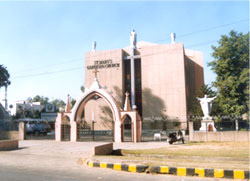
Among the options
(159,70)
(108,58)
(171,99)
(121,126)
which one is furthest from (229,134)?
(108,58)

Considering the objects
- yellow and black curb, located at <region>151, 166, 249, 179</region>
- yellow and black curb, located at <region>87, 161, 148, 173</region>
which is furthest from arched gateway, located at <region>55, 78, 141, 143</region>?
yellow and black curb, located at <region>151, 166, 249, 179</region>

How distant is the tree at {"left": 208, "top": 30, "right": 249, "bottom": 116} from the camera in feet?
76.7

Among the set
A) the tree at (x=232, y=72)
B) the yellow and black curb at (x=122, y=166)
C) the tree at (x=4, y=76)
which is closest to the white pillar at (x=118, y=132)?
the yellow and black curb at (x=122, y=166)

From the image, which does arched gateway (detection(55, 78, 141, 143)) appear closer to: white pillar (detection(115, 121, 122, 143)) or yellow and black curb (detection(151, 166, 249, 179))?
white pillar (detection(115, 121, 122, 143))

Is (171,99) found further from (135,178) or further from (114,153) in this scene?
(135,178)

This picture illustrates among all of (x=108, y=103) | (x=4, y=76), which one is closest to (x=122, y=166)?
(x=108, y=103)

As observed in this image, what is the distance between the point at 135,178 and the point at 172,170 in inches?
48.6

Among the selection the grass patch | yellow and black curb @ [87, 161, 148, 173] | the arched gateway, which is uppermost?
the arched gateway

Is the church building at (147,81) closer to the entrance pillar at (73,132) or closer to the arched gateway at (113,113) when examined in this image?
the arched gateway at (113,113)

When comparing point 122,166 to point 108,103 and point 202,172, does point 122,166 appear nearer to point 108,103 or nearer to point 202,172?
point 202,172

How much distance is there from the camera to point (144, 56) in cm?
3591

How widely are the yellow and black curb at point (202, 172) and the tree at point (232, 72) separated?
1876cm

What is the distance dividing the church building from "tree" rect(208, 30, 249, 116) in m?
8.16

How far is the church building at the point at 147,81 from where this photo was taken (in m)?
33.3
